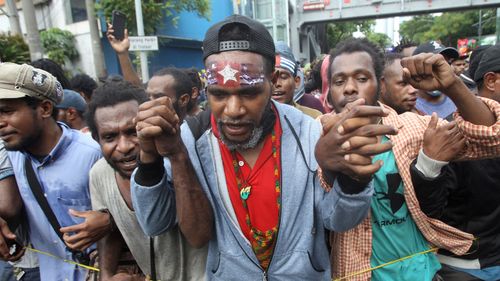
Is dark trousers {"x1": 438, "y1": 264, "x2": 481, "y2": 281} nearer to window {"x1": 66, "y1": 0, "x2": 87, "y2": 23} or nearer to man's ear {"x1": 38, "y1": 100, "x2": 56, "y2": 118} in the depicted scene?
man's ear {"x1": 38, "y1": 100, "x2": 56, "y2": 118}

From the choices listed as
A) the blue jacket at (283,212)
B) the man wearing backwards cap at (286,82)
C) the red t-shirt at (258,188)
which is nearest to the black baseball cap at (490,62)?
the man wearing backwards cap at (286,82)

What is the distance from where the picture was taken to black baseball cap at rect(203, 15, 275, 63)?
5.28ft

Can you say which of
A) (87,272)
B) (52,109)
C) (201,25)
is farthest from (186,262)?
(201,25)

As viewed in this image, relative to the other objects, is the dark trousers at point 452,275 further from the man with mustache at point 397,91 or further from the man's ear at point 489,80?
the man with mustache at point 397,91

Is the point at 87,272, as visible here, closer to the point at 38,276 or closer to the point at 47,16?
the point at 38,276

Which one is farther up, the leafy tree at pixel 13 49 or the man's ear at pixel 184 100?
the leafy tree at pixel 13 49

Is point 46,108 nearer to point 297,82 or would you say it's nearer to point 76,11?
point 297,82

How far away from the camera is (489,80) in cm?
251

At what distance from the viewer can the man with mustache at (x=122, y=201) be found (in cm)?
198

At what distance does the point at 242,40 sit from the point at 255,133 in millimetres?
415

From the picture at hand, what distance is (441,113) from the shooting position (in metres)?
3.48

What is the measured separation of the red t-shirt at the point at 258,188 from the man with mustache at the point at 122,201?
0.43 m

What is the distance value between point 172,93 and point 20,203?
1712 mm

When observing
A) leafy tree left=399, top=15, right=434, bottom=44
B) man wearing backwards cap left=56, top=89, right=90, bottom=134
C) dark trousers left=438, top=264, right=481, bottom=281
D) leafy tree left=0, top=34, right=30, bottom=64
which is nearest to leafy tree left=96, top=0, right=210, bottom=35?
leafy tree left=0, top=34, right=30, bottom=64
